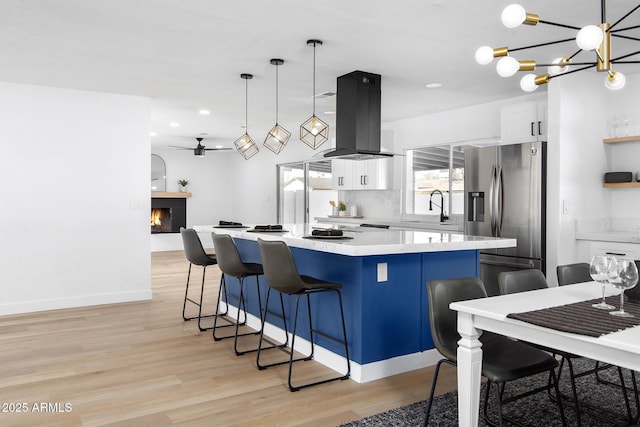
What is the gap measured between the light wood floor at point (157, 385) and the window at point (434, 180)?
3833mm

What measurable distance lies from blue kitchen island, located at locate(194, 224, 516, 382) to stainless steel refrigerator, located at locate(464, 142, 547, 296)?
1.53 meters

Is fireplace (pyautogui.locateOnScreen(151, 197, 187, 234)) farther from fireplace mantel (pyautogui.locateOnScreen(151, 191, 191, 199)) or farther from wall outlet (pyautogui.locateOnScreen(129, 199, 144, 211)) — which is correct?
wall outlet (pyautogui.locateOnScreen(129, 199, 144, 211))

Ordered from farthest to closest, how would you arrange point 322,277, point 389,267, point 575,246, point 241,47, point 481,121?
point 481,121, point 575,246, point 241,47, point 322,277, point 389,267

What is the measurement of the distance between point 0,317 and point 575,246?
19.8ft

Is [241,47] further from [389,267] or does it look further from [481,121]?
[481,121]

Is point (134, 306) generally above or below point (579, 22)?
below

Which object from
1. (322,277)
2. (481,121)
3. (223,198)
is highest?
(481,121)

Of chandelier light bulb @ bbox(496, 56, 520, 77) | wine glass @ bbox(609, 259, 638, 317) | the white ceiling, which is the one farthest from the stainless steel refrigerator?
wine glass @ bbox(609, 259, 638, 317)

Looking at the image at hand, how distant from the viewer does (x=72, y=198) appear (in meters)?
5.61

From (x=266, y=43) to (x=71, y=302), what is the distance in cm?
376

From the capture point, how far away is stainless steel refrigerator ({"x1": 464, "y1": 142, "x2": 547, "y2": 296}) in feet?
16.2

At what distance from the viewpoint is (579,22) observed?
345cm

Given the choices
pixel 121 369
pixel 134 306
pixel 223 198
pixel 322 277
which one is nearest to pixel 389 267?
pixel 322 277

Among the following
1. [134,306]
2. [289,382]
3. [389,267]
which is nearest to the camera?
[289,382]
